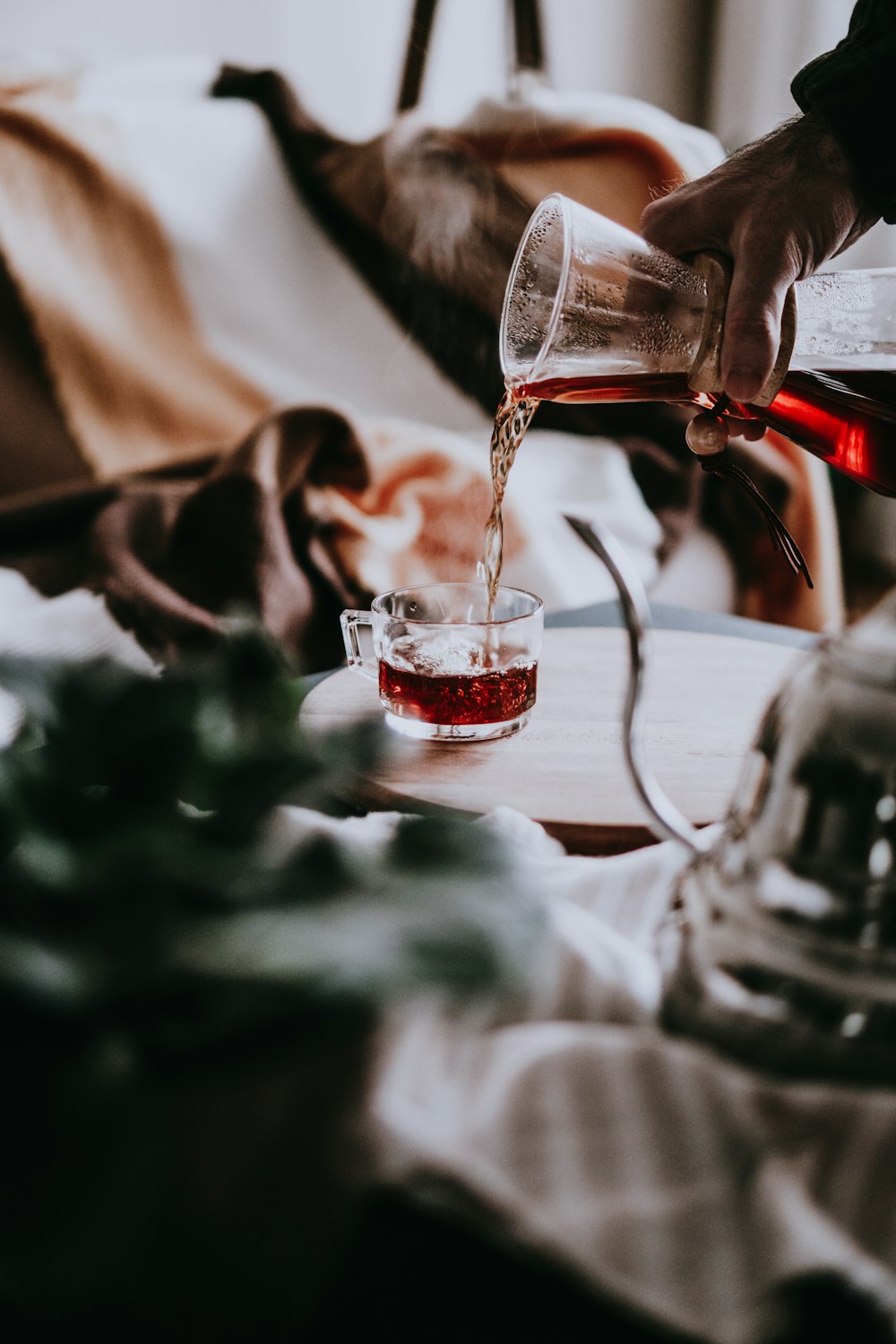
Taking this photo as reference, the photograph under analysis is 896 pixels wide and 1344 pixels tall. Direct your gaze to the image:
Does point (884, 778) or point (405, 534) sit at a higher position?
point (884, 778)

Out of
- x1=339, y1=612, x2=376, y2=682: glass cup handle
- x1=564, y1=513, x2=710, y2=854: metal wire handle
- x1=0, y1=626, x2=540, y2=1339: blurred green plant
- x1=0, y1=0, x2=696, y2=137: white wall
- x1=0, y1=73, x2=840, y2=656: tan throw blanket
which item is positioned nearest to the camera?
x1=0, y1=626, x2=540, y2=1339: blurred green plant

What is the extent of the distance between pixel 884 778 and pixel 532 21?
1.86 m

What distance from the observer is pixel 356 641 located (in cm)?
83

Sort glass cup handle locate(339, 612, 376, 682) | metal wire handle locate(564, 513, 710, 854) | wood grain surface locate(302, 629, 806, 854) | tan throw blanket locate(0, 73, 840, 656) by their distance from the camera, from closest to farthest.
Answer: metal wire handle locate(564, 513, 710, 854) → wood grain surface locate(302, 629, 806, 854) → glass cup handle locate(339, 612, 376, 682) → tan throw blanket locate(0, 73, 840, 656)

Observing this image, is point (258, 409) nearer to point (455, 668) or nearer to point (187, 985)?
point (455, 668)

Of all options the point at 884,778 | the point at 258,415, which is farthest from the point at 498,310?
the point at 884,778

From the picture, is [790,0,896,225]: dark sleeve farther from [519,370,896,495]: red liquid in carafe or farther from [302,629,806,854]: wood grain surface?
[302,629,806,854]: wood grain surface

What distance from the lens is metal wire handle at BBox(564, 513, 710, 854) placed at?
38 cm

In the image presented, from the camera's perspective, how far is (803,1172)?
0.94 ft

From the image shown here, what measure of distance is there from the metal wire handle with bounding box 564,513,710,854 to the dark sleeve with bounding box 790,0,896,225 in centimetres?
63

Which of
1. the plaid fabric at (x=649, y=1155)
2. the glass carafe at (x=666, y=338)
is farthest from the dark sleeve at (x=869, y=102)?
the plaid fabric at (x=649, y=1155)

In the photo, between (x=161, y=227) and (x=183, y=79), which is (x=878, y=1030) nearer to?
A: (x=161, y=227)

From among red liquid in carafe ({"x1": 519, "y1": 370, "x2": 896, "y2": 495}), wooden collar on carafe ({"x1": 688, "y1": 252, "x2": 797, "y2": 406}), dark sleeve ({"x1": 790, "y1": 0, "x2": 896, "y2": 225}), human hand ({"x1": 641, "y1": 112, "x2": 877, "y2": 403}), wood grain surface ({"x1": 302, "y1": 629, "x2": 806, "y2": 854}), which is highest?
dark sleeve ({"x1": 790, "y1": 0, "x2": 896, "y2": 225})

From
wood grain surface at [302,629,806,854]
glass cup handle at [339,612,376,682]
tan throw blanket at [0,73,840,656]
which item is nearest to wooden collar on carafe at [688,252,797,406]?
wood grain surface at [302,629,806,854]
